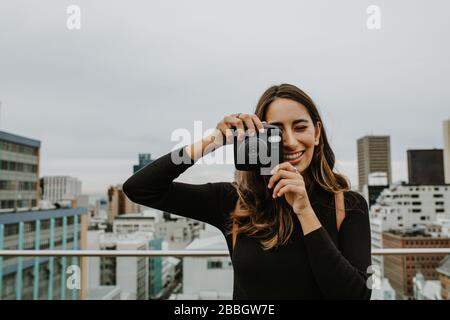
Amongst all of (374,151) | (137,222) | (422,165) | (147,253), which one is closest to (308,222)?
(147,253)

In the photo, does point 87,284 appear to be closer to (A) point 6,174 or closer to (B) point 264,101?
(B) point 264,101

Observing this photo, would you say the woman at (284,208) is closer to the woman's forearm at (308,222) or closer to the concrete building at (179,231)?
the woman's forearm at (308,222)

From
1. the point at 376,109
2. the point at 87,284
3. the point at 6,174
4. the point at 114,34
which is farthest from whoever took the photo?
the point at 6,174

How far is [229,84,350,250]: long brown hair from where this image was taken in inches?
24.6

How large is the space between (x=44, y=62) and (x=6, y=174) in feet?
69.3

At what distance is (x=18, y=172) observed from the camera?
67.4 feet

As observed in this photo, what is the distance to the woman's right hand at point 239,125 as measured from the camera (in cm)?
59

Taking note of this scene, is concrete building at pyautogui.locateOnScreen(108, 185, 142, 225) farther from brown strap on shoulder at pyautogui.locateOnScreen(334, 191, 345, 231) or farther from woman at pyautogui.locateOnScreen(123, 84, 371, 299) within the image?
brown strap on shoulder at pyautogui.locateOnScreen(334, 191, 345, 231)

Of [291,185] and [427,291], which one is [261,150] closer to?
[291,185]

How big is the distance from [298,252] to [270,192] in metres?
0.16

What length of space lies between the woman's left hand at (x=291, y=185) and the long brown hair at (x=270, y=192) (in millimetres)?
79

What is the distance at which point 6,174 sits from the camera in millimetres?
19469

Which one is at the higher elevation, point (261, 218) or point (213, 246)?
point (261, 218)
